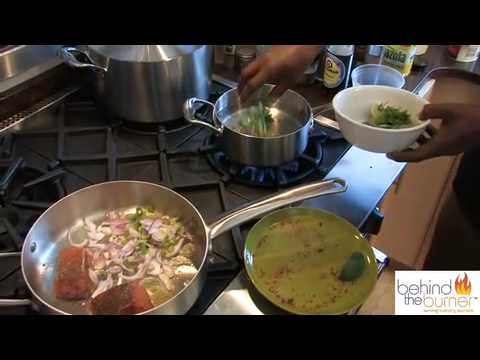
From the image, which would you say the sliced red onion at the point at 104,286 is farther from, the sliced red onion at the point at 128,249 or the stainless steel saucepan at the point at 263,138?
the stainless steel saucepan at the point at 263,138

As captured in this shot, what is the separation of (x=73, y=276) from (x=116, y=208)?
0.49 feet

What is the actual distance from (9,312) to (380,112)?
64 centimetres

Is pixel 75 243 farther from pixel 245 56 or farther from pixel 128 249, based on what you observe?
pixel 245 56

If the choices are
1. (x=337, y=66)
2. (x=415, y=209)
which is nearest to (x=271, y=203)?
(x=337, y=66)

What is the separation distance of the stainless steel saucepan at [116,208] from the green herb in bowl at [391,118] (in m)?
0.12

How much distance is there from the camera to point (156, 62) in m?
0.81

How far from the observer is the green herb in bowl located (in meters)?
0.73

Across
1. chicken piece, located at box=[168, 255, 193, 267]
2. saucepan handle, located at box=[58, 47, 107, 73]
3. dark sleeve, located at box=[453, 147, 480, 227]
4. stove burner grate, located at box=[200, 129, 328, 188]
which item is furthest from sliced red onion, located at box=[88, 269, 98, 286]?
dark sleeve, located at box=[453, 147, 480, 227]

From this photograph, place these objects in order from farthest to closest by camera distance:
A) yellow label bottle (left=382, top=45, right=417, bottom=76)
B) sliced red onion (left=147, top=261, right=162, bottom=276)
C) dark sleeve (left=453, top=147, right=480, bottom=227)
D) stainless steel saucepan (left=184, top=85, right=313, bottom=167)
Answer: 1. yellow label bottle (left=382, top=45, right=417, bottom=76)
2. dark sleeve (left=453, top=147, right=480, bottom=227)
3. stainless steel saucepan (left=184, top=85, right=313, bottom=167)
4. sliced red onion (left=147, top=261, right=162, bottom=276)

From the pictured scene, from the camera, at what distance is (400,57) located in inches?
41.7

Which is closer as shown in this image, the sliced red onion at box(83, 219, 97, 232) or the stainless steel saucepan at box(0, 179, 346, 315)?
the stainless steel saucepan at box(0, 179, 346, 315)

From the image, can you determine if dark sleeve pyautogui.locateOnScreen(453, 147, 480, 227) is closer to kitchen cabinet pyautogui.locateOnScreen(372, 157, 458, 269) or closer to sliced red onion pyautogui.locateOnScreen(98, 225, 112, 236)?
kitchen cabinet pyautogui.locateOnScreen(372, 157, 458, 269)

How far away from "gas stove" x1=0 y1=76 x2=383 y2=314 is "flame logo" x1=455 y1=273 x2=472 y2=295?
0.29m
